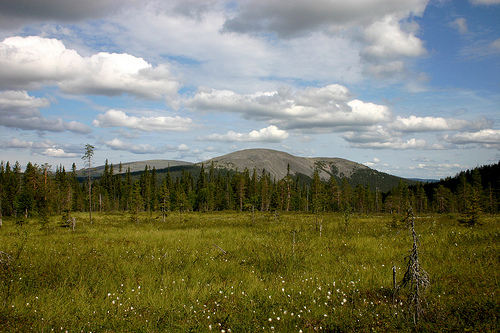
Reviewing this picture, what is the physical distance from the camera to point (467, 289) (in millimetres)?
6629

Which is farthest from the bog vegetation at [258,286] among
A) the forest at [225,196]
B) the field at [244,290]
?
the forest at [225,196]

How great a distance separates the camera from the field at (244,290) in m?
5.26

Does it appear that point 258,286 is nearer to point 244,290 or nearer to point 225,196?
point 244,290

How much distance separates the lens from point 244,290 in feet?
23.5

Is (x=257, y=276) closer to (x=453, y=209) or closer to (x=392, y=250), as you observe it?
(x=392, y=250)

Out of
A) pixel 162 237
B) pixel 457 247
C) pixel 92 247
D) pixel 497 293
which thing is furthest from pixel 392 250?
pixel 92 247

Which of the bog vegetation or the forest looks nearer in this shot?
the bog vegetation

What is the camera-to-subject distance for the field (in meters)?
5.26

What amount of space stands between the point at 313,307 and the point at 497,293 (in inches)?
174

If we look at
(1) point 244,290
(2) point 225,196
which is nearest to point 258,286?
(1) point 244,290

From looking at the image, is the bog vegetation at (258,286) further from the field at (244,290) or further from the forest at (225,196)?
the forest at (225,196)

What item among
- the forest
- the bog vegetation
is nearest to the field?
the bog vegetation

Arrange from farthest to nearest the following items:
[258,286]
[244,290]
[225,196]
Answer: [225,196] < [258,286] < [244,290]

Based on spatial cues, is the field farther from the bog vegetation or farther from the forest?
the forest
